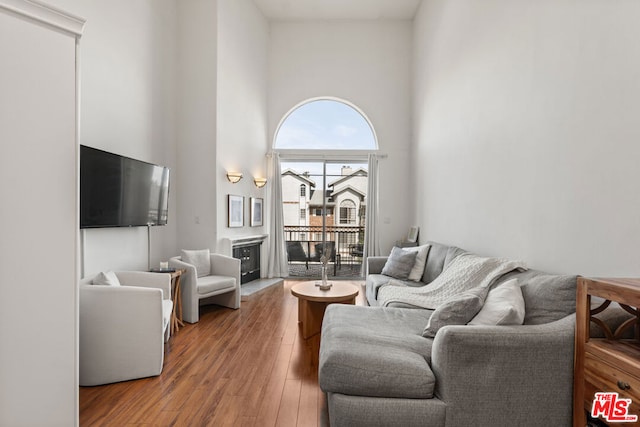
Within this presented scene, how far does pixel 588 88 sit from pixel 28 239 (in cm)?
310

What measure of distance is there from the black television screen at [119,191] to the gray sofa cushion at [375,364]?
244 cm

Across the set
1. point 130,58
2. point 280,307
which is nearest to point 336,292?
point 280,307

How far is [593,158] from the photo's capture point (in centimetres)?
204

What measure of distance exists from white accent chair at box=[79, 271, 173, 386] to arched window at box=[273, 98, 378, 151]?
479 cm

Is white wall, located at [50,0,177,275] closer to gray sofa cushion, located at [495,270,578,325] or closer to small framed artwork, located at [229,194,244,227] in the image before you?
small framed artwork, located at [229,194,244,227]

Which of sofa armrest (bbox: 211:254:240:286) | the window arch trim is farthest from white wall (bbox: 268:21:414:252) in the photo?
sofa armrest (bbox: 211:254:240:286)

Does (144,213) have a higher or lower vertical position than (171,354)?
higher

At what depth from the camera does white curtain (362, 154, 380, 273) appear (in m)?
6.81

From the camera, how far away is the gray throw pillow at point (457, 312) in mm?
2180

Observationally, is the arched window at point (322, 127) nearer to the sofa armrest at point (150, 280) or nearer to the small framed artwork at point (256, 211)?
the small framed artwork at point (256, 211)

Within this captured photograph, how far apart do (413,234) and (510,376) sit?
462 centimetres

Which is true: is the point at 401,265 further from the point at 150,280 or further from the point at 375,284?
the point at 150,280

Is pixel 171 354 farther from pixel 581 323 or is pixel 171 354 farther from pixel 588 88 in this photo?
pixel 588 88

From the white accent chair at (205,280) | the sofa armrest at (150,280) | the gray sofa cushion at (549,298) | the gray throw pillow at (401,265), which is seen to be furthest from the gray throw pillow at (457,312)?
the white accent chair at (205,280)
